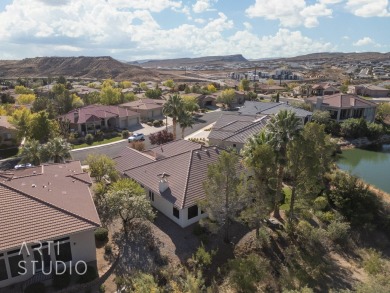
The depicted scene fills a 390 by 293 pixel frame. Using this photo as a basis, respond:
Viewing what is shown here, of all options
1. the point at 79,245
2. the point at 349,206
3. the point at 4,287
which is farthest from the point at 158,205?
the point at 349,206

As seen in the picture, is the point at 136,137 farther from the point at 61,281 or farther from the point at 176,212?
the point at 61,281

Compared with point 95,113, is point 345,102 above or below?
above

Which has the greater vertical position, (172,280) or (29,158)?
(29,158)

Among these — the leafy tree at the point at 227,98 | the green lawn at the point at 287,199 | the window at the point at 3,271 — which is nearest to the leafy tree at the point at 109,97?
the leafy tree at the point at 227,98

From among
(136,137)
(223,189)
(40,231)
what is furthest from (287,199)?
(136,137)

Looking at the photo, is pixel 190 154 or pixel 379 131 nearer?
pixel 190 154

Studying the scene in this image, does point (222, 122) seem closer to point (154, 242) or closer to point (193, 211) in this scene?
point (193, 211)
